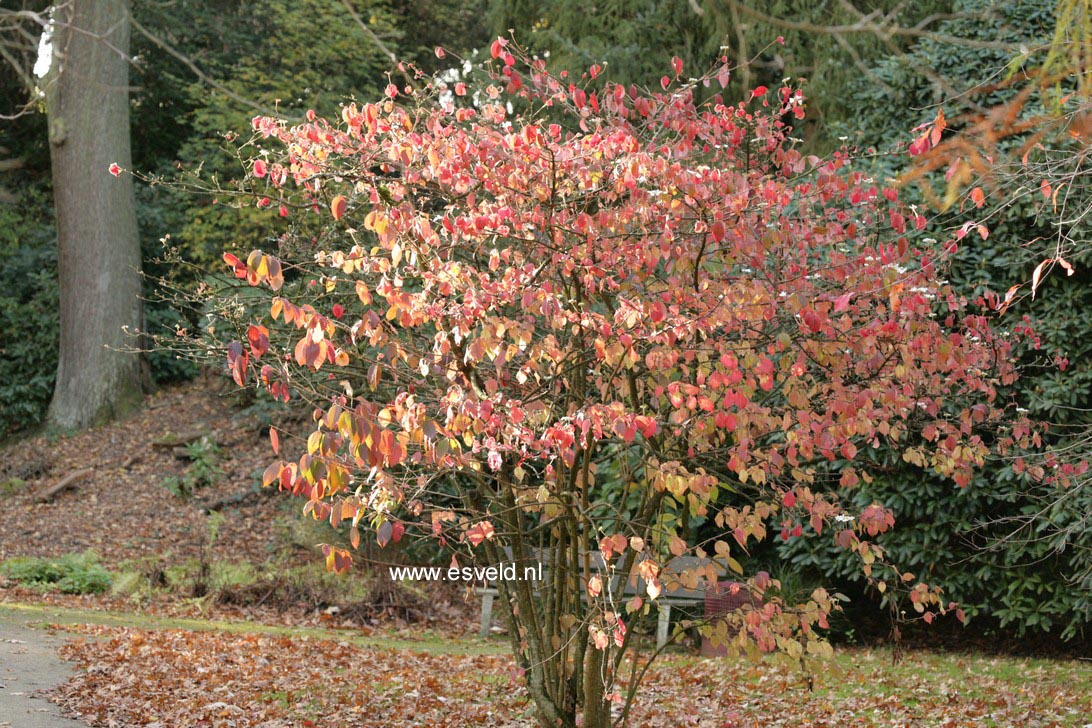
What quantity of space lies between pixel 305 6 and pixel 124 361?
19.4 feet

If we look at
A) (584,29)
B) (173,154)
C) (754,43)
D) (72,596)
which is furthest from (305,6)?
(72,596)

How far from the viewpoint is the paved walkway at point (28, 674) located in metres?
5.06

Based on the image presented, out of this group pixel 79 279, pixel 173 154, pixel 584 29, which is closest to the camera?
pixel 584 29

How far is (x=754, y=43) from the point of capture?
12.2m

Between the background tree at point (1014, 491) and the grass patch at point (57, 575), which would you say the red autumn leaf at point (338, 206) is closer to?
the background tree at point (1014, 491)

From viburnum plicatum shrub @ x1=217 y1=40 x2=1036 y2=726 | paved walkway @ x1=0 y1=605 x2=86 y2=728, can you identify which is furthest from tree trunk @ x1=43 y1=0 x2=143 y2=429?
viburnum plicatum shrub @ x1=217 y1=40 x2=1036 y2=726

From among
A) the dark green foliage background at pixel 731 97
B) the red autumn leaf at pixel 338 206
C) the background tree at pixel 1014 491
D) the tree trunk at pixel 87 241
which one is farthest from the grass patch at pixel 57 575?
the red autumn leaf at pixel 338 206

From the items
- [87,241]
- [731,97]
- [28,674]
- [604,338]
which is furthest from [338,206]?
[87,241]

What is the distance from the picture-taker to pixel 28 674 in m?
5.94

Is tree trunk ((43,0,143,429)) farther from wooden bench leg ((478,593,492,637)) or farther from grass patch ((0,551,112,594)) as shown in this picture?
wooden bench leg ((478,593,492,637))

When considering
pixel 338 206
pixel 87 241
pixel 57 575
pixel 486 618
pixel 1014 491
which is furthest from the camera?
pixel 87 241

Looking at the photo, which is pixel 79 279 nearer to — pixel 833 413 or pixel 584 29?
pixel 584 29

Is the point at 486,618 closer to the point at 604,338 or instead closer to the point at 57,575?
the point at 57,575

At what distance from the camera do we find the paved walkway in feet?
16.6
